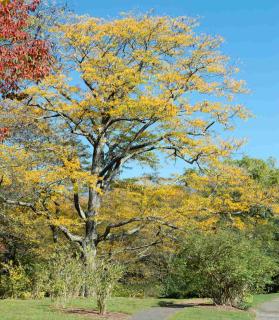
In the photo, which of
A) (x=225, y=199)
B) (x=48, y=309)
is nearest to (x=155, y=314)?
(x=48, y=309)

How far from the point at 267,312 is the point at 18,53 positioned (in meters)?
13.5

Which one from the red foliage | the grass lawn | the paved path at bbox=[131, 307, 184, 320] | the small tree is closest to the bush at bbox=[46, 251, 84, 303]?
the grass lawn

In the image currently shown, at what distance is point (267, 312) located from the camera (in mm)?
17797

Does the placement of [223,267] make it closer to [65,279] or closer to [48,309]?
[65,279]

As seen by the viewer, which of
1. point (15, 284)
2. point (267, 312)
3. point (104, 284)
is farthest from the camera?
point (15, 284)

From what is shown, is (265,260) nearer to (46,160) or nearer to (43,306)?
(43,306)

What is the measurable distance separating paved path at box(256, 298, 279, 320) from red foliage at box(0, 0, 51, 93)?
35.5ft

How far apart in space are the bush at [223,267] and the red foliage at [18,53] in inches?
406

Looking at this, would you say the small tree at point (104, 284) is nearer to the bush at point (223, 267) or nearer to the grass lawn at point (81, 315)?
the grass lawn at point (81, 315)

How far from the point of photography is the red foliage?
29.1 ft

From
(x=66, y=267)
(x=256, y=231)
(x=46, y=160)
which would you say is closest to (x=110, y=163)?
(x=46, y=160)

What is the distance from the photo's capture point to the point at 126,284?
2922 cm

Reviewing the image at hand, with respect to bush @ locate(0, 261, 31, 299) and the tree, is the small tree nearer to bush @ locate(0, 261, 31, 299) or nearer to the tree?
bush @ locate(0, 261, 31, 299)

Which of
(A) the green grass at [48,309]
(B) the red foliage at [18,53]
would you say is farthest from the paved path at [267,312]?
(B) the red foliage at [18,53]
